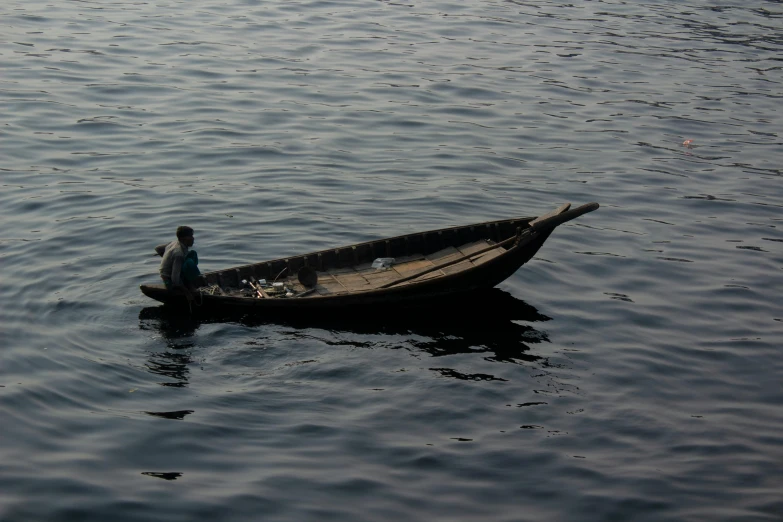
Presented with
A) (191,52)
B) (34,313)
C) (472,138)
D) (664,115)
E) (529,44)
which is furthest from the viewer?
(529,44)

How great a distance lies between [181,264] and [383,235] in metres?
5.36

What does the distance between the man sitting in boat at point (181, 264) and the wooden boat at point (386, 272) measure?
0.53 ft

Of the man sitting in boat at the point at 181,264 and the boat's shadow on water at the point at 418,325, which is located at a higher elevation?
the man sitting in boat at the point at 181,264

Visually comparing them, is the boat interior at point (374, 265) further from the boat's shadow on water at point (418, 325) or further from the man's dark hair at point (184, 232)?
the man's dark hair at point (184, 232)

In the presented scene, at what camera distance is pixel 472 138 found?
24.8 metres

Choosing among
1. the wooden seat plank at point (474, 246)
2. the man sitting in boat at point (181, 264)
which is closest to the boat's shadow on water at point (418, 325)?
the man sitting in boat at point (181, 264)

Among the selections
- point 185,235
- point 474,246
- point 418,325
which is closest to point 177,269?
point 185,235

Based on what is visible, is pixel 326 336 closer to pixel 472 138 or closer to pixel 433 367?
pixel 433 367

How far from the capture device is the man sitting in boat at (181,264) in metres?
14.4

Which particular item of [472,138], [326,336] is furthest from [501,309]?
[472,138]

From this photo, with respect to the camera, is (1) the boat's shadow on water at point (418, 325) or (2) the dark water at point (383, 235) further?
(1) the boat's shadow on water at point (418, 325)

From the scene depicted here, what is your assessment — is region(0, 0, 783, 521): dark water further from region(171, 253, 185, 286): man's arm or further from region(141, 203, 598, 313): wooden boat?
region(171, 253, 185, 286): man's arm

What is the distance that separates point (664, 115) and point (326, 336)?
16288 mm

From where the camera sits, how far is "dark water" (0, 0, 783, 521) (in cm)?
1147
